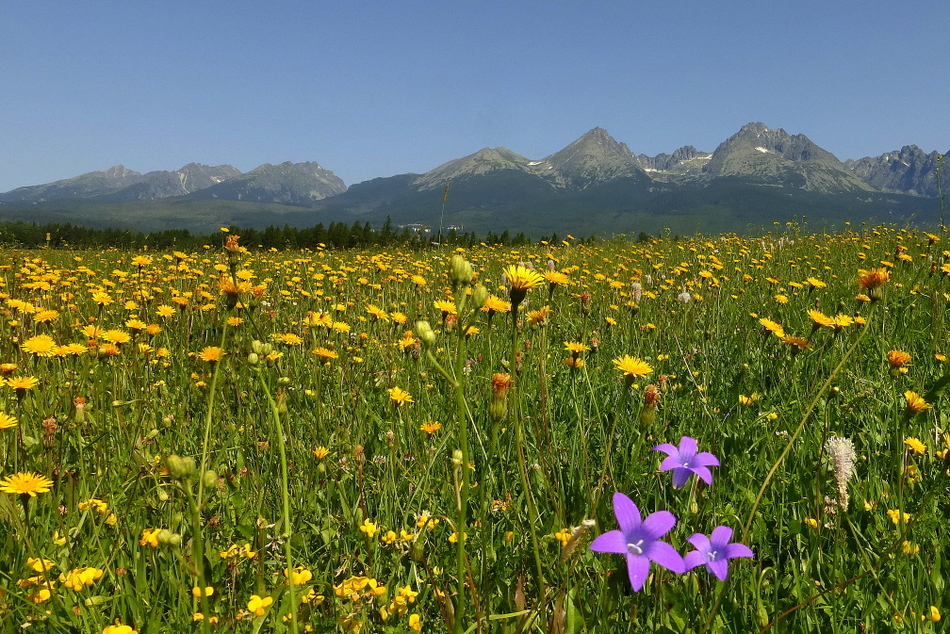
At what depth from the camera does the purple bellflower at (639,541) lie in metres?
0.72

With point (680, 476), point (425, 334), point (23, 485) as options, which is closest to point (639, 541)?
point (680, 476)

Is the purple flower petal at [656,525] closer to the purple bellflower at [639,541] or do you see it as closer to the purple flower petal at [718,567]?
the purple bellflower at [639,541]

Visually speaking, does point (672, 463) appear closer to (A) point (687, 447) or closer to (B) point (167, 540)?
(A) point (687, 447)

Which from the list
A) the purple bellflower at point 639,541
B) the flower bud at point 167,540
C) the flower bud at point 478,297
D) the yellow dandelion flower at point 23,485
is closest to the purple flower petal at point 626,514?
the purple bellflower at point 639,541

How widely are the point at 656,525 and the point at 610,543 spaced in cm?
11

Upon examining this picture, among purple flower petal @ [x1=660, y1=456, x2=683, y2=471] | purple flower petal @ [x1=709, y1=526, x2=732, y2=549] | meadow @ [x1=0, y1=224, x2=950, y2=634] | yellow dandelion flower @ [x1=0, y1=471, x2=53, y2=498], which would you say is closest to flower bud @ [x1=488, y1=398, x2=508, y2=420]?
meadow @ [x1=0, y1=224, x2=950, y2=634]

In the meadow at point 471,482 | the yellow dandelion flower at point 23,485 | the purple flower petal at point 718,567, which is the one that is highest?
the purple flower petal at point 718,567

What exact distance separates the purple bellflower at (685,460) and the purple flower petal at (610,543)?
193 mm

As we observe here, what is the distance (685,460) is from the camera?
1.03 m

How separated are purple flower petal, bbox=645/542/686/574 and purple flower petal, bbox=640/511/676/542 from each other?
1 centimetres

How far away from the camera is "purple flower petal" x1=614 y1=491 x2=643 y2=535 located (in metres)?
0.76

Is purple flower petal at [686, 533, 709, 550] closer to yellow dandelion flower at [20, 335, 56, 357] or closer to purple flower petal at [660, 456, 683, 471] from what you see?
purple flower petal at [660, 456, 683, 471]

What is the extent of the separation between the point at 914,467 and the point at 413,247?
11.1 m

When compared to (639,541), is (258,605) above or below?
below
